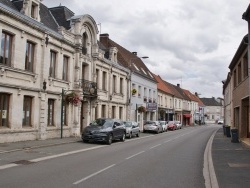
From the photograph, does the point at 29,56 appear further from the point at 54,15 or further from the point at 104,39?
the point at 104,39

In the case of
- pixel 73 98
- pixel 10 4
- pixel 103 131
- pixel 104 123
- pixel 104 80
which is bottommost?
pixel 103 131

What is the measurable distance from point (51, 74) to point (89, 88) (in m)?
5.21

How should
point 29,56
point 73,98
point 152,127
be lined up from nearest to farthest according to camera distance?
point 29,56
point 73,98
point 152,127

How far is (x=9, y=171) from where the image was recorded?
34.0 feet

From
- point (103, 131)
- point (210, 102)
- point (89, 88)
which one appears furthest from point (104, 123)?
point (210, 102)

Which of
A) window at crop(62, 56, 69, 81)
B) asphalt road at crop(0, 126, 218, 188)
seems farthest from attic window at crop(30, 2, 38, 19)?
asphalt road at crop(0, 126, 218, 188)

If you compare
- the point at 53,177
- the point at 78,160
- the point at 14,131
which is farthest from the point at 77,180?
the point at 14,131

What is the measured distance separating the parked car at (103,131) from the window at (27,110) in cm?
362

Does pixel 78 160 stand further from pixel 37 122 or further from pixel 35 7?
pixel 35 7

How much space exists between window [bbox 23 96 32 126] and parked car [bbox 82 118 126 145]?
11.9 feet

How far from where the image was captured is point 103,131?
2191 centimetres

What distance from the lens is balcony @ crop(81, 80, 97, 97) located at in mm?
27972

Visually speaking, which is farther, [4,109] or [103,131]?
[103,131]

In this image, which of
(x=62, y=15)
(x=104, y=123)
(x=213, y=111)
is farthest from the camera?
(x=213, y=111)
